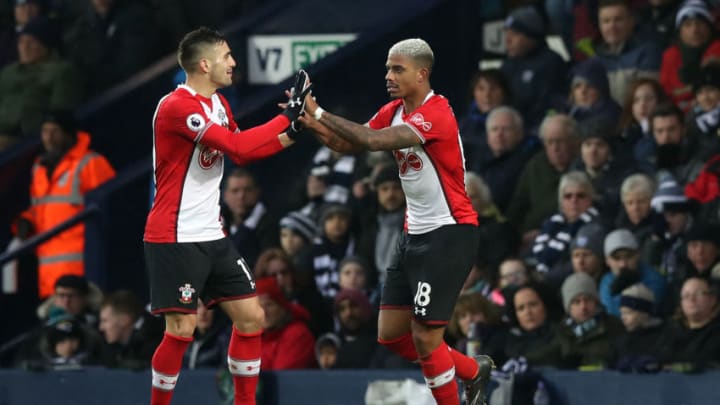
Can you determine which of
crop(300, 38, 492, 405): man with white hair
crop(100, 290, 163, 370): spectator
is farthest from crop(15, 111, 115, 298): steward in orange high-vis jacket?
crop(300, 38, 492, 405): man with white hair

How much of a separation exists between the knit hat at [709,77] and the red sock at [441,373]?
389 cm

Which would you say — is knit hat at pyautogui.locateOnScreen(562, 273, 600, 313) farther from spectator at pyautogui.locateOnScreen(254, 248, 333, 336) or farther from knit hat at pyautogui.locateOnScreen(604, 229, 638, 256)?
spectator at pyautogui.locateOnScreen(254, 248, 333, 336)

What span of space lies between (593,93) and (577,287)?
229 cm

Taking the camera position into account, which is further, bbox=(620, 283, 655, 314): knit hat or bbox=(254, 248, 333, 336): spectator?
bbox=(254, 248, 333, 336): spectator

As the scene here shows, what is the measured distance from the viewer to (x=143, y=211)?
15.6 meters

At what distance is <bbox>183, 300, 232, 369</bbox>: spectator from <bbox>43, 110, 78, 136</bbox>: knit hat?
2.82 m

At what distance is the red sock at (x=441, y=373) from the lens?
10.4m

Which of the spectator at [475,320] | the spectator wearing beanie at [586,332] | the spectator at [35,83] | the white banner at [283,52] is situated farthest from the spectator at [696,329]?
the spectator at [35,83]

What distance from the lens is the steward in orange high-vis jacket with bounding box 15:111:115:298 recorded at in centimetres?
1566

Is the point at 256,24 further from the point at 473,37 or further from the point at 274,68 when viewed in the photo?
the point at 473,37

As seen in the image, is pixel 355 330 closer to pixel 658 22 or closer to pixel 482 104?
pixel 482 104

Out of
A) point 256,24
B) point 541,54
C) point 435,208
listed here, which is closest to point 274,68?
point 256,24

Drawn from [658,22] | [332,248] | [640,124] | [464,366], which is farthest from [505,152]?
[464,366]

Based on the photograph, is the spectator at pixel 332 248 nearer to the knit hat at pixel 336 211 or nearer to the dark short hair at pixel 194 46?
the knit hat at pixel 336 211
